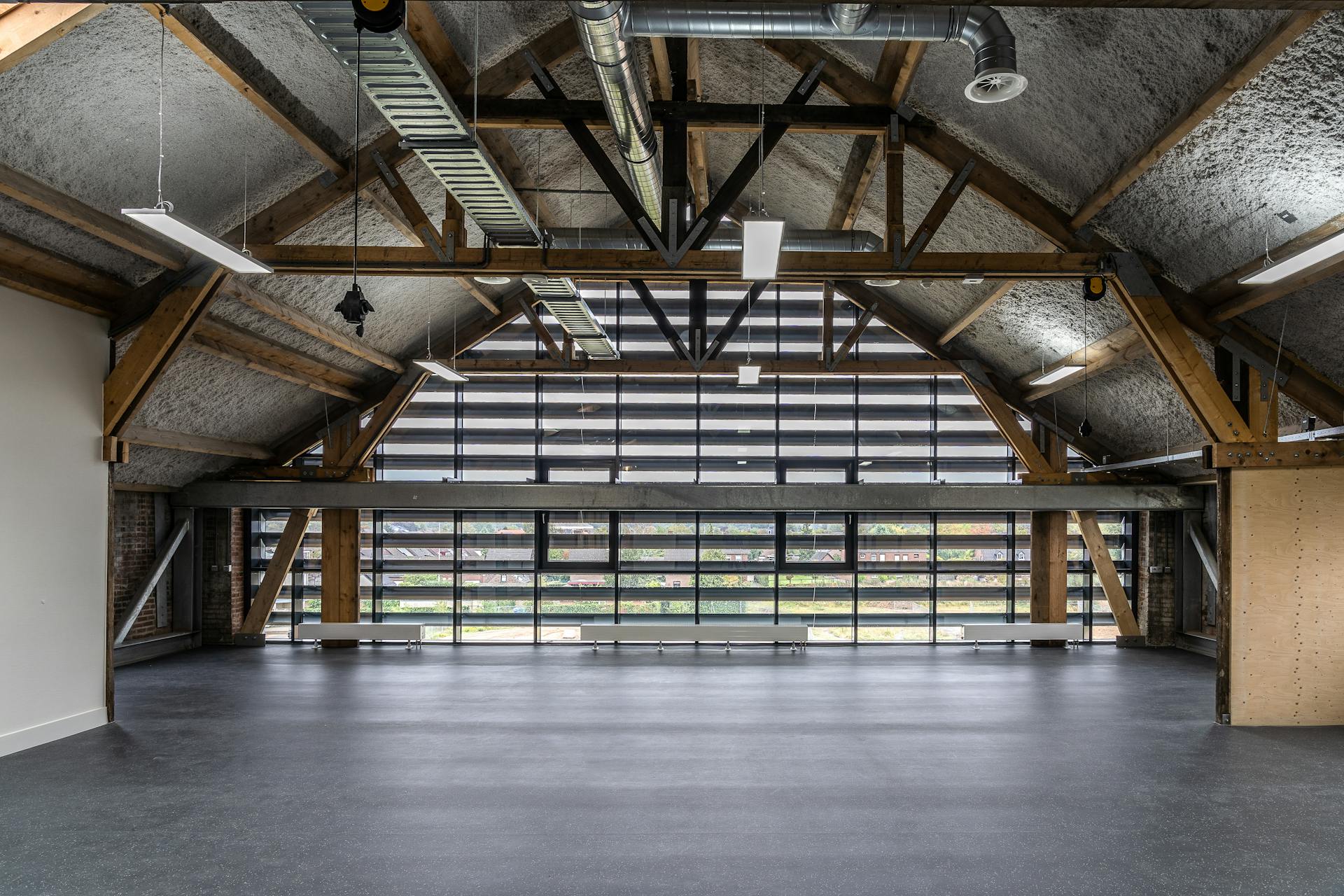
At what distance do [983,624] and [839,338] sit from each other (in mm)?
4865

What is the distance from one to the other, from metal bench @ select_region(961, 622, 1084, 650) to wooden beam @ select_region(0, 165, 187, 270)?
11.1m

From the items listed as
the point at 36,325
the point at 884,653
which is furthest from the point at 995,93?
the point at 884,653

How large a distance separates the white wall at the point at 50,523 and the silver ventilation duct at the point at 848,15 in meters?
6.88

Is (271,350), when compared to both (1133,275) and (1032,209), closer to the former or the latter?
(1032,209)

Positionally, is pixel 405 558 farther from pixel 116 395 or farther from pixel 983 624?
pixel 983 624

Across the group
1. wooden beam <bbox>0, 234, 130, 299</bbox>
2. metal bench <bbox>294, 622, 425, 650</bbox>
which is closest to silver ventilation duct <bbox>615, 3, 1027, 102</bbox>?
wooden beam <bbox>0, 234, 130, 299</bbox>

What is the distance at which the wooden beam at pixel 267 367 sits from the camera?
9148 mm

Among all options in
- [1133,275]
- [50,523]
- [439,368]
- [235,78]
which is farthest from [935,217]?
[50,523]

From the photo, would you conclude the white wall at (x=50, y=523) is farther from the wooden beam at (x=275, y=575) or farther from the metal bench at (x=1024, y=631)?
the metal bench at (x=1024, y=631)

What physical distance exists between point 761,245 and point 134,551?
34.7 feet

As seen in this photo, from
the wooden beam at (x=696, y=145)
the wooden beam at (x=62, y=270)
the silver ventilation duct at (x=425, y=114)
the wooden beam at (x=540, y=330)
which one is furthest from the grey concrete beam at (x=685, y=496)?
the silver ventilation duct at (x=425, y=114)

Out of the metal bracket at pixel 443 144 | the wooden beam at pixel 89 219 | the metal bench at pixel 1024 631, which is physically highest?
the metal bracket at pixel 443 144

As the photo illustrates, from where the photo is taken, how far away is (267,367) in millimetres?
10320

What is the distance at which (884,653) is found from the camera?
1215 cm
